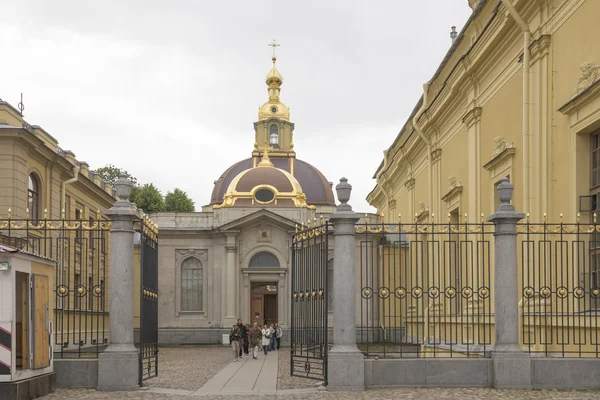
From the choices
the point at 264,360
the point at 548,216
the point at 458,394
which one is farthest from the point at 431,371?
the point at 264,360

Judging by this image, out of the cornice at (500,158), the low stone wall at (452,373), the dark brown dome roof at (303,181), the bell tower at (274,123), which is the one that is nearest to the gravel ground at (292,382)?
the low stone wall at (452,373)

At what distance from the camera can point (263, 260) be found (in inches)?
1761

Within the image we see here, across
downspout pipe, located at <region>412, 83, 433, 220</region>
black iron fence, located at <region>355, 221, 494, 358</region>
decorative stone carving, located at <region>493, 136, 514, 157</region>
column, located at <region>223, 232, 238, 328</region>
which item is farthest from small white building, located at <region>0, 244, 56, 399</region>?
column, located at <region>223, 232, 238, 328</region>

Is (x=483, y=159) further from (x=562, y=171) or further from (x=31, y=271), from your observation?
(x=31, y=271)

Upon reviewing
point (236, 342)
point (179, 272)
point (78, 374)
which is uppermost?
point (179, 272)

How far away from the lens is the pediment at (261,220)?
1735 inches

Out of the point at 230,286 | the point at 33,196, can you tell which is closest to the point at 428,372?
the point at 33,196

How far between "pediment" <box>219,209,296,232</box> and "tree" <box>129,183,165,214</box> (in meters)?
27.7

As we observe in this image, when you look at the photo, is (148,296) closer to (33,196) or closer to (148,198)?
(33,196)

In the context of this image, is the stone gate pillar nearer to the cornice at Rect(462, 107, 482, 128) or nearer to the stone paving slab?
the stone paving slab

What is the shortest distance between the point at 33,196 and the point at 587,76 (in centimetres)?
2142

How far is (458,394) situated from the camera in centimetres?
1386

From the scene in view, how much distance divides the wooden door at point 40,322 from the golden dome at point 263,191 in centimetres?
3211

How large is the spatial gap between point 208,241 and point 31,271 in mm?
31551
